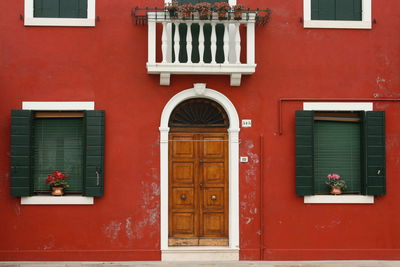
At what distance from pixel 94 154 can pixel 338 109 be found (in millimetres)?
4728

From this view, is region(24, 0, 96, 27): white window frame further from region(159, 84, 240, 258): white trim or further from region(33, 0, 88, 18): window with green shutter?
region(159, 84, 240, 258): white trim

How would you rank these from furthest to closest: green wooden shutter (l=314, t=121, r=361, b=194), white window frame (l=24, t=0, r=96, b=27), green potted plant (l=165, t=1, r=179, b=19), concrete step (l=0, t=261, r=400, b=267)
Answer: green wooden shutter (l=314, t=121, r=361, b=194) → white window frame (l=24, t=0, r=96, b=27) → concrete step (l=0, t=261, r=400, b=267) → green potted plant (l=165, t=1, r=179, b=19)

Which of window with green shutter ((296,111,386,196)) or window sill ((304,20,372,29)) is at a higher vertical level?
window sill ((304,20,372,29))

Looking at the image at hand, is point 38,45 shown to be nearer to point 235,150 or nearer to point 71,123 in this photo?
point 71,123

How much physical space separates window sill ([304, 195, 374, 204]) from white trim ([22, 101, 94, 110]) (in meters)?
4.52

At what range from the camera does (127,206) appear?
962 cm

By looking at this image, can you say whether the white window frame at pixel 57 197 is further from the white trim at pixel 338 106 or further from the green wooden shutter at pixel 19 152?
the white trim at pixel 338 106

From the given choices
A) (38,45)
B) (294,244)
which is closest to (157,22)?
(38,45)

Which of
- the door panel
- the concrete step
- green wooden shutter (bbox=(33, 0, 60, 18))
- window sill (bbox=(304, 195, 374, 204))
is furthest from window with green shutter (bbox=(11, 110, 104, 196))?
window sill (bbox=(304, 195, 374, 204))

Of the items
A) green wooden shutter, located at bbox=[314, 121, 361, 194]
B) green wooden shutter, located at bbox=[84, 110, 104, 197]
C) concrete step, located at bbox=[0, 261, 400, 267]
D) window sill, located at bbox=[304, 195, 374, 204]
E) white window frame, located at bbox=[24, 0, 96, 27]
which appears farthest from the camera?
green wooden shutter, located at bbox=[314, 121, 361, 194]

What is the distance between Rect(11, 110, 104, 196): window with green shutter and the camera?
30.7 feet

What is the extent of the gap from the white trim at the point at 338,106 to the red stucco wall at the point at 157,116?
146 millimetres

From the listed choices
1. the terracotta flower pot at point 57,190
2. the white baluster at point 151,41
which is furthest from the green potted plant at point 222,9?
the terracotta flower pot at point 57,190

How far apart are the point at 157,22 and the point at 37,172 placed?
3646 millimetres
